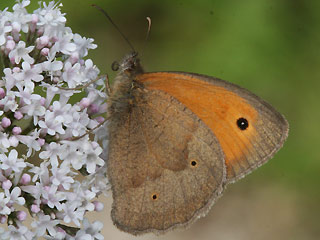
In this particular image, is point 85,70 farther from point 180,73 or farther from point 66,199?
point 66,199

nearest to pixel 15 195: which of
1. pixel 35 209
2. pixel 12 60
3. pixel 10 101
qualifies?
pixel 35 209

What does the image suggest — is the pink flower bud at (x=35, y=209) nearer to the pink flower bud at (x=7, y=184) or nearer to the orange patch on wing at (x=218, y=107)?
the pink flower bud at (x=7, y=184)

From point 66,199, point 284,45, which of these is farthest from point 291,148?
point 66,199

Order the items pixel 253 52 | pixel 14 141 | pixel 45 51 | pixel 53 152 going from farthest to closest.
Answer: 1. pixel 253 52
2. pixel 45 51
3. pixel 53 152
4. pixel 14 141

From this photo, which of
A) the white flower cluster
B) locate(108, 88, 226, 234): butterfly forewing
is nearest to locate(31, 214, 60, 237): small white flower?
the white flower cluster

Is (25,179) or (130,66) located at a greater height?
(130,66)

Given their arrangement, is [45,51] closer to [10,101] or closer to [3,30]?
[3,30]
